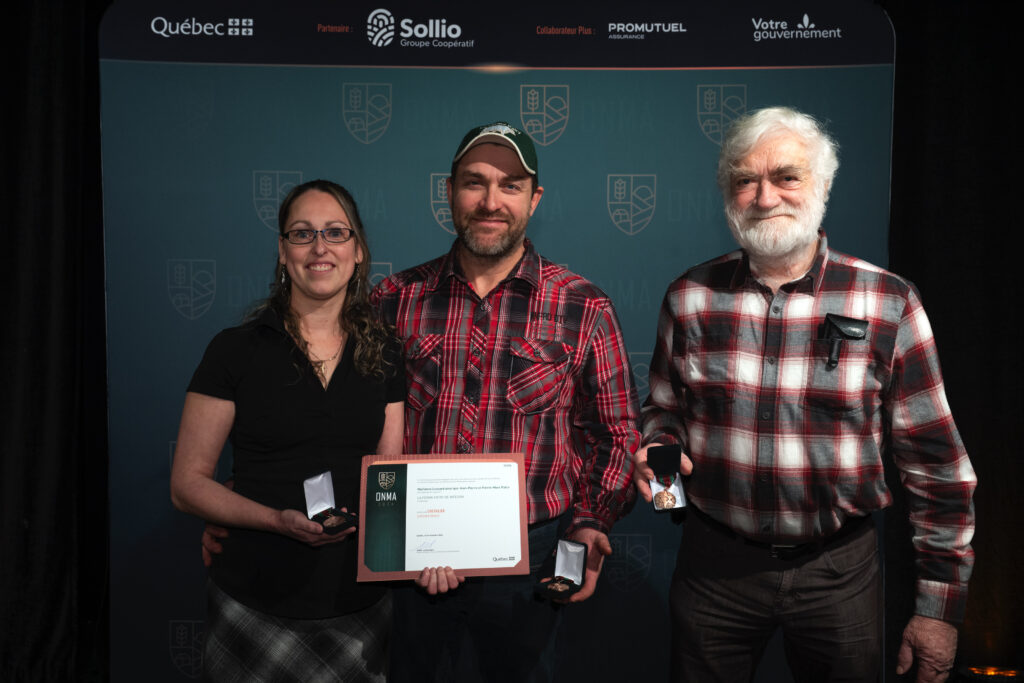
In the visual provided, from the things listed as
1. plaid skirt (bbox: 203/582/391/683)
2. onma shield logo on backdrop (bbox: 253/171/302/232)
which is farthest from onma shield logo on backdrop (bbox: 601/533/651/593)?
onma shield logo on backdrop (bbox: 253/171/302/232)

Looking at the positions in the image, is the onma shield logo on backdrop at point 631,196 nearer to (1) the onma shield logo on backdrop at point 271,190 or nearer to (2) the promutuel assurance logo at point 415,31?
(2) the promutuel assurance logo at point 415,31

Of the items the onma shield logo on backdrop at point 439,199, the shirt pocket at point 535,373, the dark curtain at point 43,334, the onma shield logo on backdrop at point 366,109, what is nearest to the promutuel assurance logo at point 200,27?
the onma shield logo on backdrop at point 366,109

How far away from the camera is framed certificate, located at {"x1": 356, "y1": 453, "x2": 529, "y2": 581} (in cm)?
201

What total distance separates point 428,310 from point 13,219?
2.46 meters

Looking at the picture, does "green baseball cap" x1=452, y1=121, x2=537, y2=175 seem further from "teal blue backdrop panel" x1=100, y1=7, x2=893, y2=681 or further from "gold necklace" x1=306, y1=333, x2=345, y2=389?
"gold necklace" x1=306, y1=333, x2=345, y2=389

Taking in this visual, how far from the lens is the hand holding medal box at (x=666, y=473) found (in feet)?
6.55

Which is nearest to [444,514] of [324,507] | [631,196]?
[324,507]

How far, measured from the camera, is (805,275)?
6.91ft

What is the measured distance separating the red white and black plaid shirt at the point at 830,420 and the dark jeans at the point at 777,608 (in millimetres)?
91

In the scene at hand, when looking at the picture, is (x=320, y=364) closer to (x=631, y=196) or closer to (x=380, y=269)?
(x=380, y=269)

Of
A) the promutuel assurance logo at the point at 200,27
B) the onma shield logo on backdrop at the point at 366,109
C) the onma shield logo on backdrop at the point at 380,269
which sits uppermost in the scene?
the promutuel assurance logo at the point at 200,27

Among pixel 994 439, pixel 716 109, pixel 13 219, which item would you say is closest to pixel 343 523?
pixel 716 109

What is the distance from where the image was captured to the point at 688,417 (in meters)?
2.22

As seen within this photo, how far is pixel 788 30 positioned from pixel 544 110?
3.53 feet
